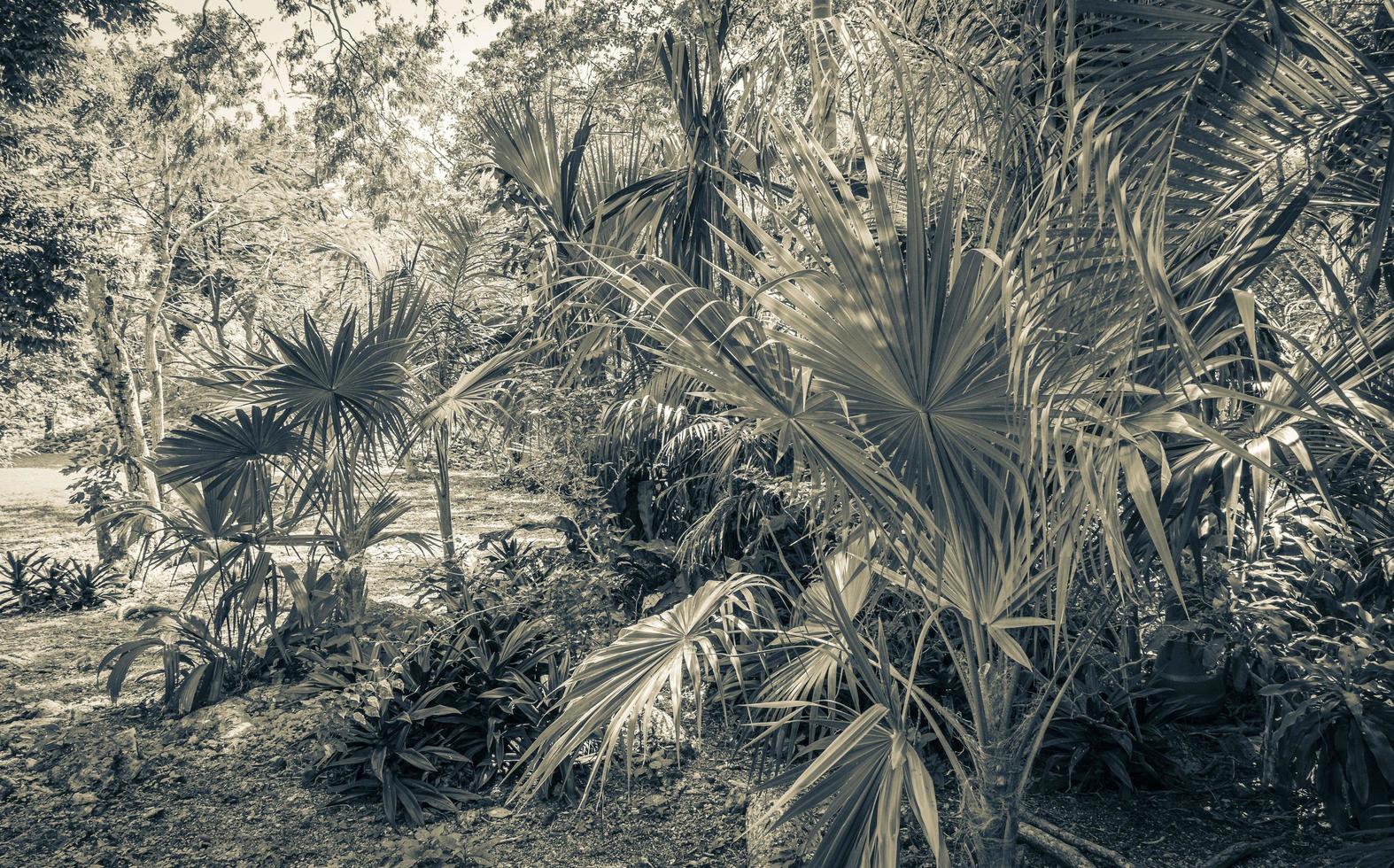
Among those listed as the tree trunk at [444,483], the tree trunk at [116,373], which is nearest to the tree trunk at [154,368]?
the tree trunk at [116,373]

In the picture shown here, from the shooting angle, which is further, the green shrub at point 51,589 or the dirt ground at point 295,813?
the green shrub at point 51,589

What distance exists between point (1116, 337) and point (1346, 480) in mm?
1565

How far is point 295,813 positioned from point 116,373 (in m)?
6.66

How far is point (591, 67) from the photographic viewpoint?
37.1 ft

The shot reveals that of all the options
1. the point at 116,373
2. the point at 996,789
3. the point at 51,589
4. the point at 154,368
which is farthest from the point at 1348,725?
the point at 154,368

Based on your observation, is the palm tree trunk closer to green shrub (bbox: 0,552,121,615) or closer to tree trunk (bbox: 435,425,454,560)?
tree trunk (bbox: 435,425,454,560)

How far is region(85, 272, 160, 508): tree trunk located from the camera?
7.96m

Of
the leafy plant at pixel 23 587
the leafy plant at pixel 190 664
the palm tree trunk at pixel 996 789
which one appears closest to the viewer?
the palm tree trunk at pixel 996 789

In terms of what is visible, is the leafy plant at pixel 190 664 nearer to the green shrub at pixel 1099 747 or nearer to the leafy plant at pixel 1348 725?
the green shrub at pixel 1099 747

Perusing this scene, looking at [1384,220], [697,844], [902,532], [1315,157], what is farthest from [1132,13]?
[697,844]

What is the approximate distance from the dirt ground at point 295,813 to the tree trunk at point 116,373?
3849mm

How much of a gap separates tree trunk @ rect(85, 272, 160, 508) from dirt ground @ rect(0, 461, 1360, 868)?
12.6 feet

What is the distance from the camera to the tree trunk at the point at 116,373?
796 cm

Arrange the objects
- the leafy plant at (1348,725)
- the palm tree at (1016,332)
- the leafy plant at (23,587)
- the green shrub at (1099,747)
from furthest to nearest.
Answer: the leafy plant at (23,587) → the green shrub at (1099,747) → the leafy plant at (1348,725) → the palm tree at (1016,332)
